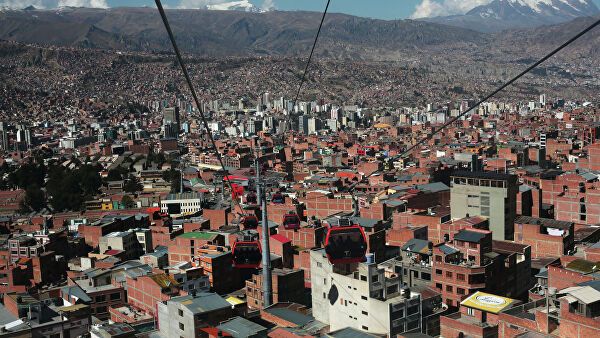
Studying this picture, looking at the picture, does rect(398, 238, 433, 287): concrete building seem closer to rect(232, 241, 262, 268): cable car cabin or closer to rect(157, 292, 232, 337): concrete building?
rect(232, 241, 262, 268): cable car cabin

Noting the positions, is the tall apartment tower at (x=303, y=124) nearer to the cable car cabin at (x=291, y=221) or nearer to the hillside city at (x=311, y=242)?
the hillside city at (x=311, y=242)

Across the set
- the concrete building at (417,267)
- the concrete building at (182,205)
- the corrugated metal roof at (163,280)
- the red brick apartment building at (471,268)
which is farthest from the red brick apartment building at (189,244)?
the concrete building at (182,205)

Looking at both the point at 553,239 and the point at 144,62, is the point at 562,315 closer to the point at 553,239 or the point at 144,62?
the point at 553,239

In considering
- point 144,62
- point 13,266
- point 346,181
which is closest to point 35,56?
point 144,62

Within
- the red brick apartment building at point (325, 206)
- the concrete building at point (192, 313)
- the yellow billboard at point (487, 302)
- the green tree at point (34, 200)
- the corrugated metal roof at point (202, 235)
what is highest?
the concrete building at point (192, 313)

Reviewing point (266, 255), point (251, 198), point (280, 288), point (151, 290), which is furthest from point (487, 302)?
point (251, 198)

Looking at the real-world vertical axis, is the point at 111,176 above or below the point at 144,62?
below

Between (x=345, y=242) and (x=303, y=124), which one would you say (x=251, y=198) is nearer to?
(x=345, y=242)
